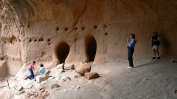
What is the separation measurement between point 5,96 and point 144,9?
17.8ft

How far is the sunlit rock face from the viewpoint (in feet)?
26.0

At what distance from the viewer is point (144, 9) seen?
8109 mm

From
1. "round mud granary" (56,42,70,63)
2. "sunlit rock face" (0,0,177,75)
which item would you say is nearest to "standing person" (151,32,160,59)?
"sunlit rock face" (0,0,177,75)

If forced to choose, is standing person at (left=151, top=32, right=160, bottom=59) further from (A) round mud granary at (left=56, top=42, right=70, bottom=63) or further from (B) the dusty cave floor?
(A) round mud granary at (left=56, top=42, right=70, bottom=63)

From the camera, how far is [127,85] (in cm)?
530

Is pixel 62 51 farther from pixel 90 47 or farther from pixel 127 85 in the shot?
pixel 127 85

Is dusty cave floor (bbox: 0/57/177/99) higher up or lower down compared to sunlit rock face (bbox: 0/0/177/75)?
lower down

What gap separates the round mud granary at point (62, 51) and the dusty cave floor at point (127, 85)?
3.88m

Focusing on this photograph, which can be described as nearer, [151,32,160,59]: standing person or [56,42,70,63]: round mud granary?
[151,32,160,59]: standing person

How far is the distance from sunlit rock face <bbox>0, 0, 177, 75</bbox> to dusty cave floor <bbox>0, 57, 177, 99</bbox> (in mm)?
1657

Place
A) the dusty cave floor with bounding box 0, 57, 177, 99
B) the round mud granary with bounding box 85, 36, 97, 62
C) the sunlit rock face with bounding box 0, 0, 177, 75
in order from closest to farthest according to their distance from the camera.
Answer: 1. the dusty cave floor with bounding box 0, 57, 177, 99
2. the sunlit rock face with bounding box 0, 0, 177, 75
3. the round mud granary with bounding box 85, 36, 97, 62

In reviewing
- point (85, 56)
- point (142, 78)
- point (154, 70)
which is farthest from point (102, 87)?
point (85, 56)

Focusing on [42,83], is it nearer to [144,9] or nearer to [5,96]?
[5,96]

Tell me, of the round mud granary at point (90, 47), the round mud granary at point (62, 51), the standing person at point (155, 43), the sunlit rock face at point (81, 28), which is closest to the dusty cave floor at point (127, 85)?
the standing person at point (155, 43)
